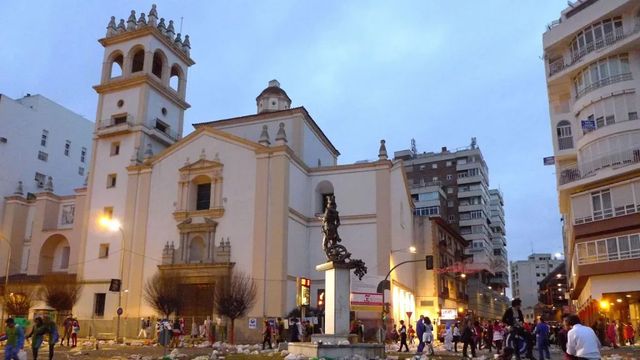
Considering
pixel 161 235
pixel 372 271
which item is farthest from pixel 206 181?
pixel 372 271

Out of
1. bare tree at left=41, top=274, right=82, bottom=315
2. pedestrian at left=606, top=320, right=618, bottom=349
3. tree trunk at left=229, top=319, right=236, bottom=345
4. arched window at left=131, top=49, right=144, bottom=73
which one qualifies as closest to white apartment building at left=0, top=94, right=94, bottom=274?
bare tree at left=41, top=274, right=82, bottom=315

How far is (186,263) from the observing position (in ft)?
131

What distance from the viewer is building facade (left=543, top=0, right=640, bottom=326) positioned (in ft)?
101

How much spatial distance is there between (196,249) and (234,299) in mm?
7804

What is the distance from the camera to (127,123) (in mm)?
45531

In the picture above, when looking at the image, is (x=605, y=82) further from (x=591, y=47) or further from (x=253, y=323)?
(x=253, y=323)

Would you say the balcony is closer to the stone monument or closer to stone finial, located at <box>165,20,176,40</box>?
the stone monument

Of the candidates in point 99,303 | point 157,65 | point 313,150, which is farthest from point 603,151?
point 157,65

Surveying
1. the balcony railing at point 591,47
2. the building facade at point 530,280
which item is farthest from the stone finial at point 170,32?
the building facade at point 530,280

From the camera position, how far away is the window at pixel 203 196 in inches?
1670

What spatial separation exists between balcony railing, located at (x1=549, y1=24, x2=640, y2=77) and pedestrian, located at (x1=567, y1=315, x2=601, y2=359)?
97.1 feet

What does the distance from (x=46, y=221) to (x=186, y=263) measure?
17.7 meters

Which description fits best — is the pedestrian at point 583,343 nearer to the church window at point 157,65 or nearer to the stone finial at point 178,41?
the church window at point 157,65

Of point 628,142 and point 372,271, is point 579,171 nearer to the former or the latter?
point 628,142
